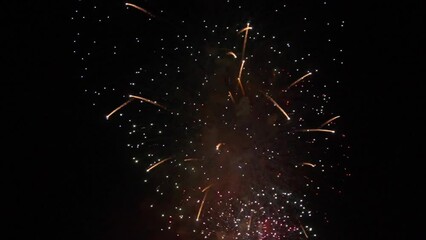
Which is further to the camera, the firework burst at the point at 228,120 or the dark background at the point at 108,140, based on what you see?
the dark background at the point at 108,140

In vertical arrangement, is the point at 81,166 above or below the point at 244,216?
above

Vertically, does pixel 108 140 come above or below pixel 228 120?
above

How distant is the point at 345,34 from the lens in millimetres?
2898

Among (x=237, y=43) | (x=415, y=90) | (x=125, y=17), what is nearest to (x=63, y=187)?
(x=125, y=17)

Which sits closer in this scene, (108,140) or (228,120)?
(228,120)

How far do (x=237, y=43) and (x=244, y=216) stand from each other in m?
1.12

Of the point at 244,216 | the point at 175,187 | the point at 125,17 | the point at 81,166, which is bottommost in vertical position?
the point at 244,216

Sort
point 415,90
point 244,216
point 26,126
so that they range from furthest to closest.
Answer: point 415,90 < point 26,126 < point 244,216

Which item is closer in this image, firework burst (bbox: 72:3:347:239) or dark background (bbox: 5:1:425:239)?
firework burst (bbox: 72:3:347:239)

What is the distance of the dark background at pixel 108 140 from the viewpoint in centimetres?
273

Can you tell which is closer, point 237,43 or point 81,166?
point 237,43

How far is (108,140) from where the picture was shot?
117 inches

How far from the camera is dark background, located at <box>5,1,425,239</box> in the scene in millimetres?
2732

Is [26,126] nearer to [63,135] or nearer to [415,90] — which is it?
[63,135]
